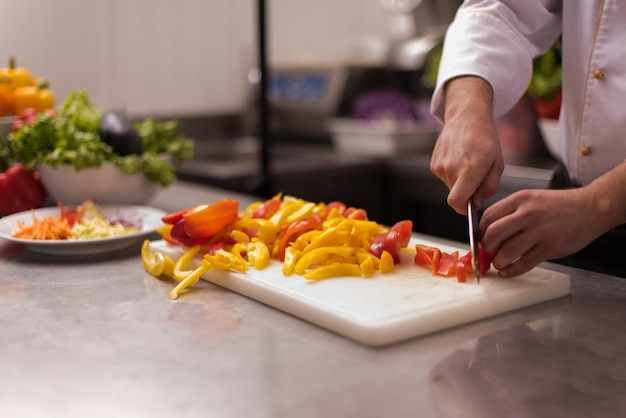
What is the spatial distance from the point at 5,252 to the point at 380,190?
64.2 inches

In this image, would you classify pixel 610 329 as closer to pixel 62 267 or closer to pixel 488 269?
pixel 488 269

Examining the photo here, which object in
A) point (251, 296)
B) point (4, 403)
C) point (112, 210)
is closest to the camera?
point (4, 403)

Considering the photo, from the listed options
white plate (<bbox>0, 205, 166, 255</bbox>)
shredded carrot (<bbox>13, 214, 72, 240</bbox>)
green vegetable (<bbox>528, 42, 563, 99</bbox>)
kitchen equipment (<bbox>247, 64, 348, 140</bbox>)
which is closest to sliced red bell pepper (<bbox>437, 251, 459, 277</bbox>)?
white plate (<bbox>0, 205, 166, 255</bbox>)

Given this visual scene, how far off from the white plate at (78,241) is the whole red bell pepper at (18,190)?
0.47ft

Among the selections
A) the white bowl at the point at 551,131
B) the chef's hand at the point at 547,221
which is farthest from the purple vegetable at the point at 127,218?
the white bowl at the point at 551,131

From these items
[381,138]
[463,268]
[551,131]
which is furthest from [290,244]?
[381,138]

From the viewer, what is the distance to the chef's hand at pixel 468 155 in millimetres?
1020

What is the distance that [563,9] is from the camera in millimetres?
1325

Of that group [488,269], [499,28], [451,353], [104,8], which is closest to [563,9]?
[499,28]

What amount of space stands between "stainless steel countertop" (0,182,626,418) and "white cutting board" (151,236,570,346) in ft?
0.04

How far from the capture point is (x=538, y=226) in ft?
3.10

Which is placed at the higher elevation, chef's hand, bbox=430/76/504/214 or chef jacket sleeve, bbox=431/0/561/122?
chef jacket sleeve, bbox=431/0/561/122

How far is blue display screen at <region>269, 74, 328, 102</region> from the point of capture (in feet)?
10.4

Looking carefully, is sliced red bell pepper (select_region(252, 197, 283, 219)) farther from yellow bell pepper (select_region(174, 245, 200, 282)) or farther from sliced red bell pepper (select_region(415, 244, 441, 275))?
sliced red bell pepper (select_region(415, 244, 441, 275))
